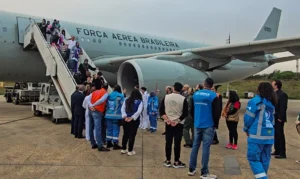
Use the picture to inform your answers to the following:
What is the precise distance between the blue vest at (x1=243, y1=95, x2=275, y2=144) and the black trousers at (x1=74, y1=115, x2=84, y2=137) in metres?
4.60

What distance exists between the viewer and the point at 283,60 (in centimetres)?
1795

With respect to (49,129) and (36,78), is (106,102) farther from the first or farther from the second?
(36,78)

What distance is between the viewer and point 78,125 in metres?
7.81

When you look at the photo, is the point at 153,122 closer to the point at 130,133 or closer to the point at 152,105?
the point at 152,105

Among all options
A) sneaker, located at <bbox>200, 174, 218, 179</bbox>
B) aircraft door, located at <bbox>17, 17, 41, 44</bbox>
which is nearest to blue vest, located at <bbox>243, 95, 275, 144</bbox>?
sneaker, located at <bbox>200, 174, 218, 179</bbox>

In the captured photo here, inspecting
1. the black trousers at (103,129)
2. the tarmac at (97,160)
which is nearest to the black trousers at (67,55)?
the tarmac at (97,160)

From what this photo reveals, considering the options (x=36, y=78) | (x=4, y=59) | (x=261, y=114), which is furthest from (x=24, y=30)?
(x=261, y=114)

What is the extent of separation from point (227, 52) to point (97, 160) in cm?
902

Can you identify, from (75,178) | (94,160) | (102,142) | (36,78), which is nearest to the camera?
(75,178)

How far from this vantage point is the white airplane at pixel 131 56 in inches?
454

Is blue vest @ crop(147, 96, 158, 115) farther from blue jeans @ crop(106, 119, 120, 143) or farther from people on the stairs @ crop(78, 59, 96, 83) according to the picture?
blue jeans @ crop(106, 119, 120, 143)

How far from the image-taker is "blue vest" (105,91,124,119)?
6652mm

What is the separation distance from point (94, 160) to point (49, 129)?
3.53m

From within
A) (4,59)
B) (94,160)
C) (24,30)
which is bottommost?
(94,160)
